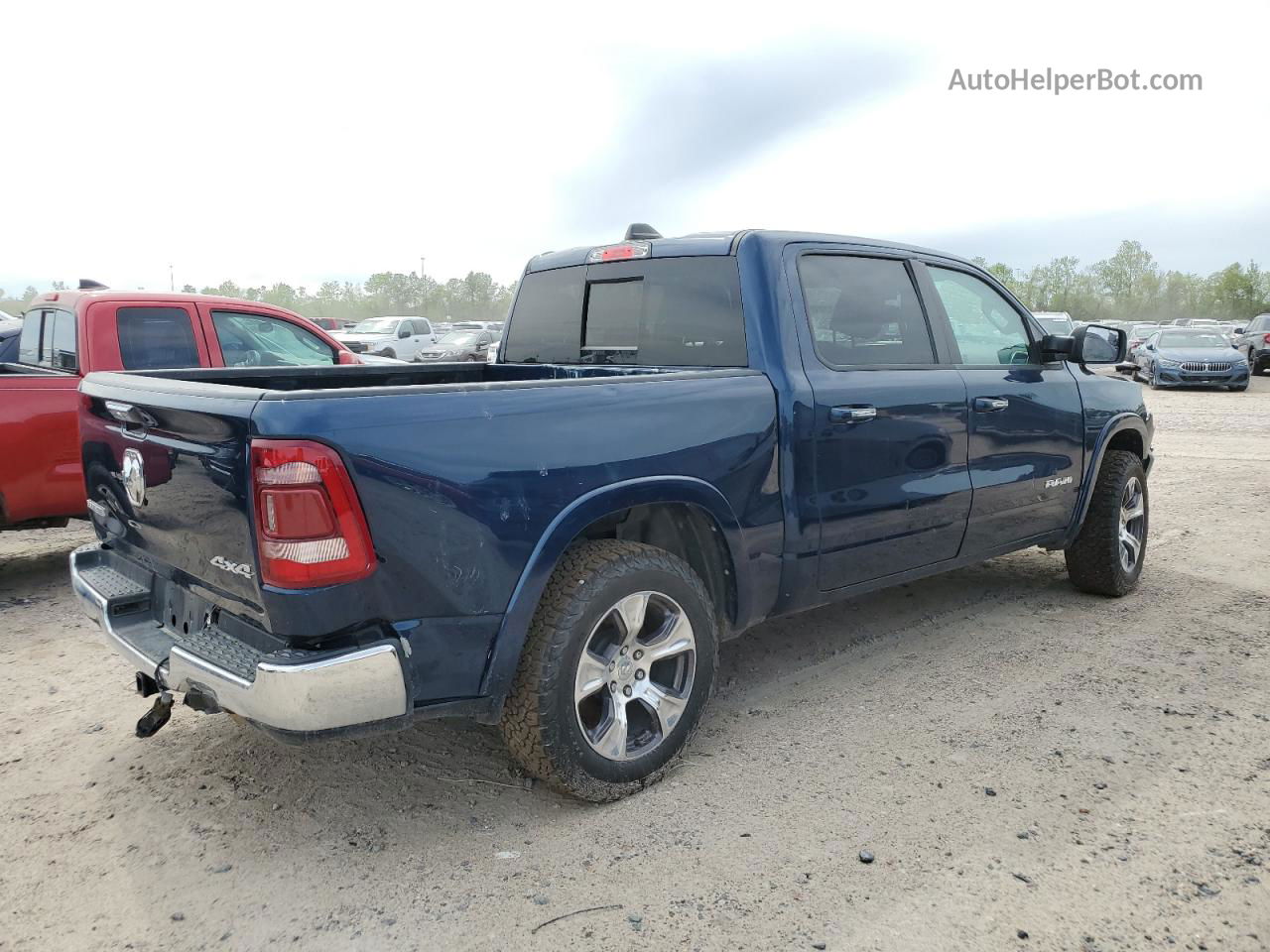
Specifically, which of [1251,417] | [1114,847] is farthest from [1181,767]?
[1251,417]

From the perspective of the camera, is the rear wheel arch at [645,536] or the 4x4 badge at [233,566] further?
the rear wheel arch at [645,536]

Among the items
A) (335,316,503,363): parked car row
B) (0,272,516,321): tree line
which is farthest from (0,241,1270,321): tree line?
(335,316,503,363): parked car row

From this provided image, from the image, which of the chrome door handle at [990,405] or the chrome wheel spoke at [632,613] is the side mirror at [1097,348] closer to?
the chrome door handle at [990,405]

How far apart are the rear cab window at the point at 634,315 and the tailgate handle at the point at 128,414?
1926 mm

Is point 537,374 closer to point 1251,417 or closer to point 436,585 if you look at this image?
point 436,585

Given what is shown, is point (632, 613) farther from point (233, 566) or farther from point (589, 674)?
point (233, 566)

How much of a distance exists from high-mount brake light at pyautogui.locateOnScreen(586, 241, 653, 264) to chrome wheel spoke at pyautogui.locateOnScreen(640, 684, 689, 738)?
1.85 meters

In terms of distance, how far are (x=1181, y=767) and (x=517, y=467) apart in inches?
98.2

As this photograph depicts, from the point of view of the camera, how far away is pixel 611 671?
10.0 feet

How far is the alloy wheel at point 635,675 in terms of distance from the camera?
303 cm

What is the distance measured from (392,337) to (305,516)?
24948 mm

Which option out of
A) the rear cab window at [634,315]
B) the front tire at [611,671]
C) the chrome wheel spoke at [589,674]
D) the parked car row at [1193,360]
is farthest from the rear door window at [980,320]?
the parked car row at [1193,360]

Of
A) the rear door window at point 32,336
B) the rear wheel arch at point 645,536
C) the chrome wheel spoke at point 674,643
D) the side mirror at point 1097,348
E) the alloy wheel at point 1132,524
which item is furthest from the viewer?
the rear door window at point 32,336

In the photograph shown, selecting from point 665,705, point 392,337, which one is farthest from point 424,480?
point 392,337
